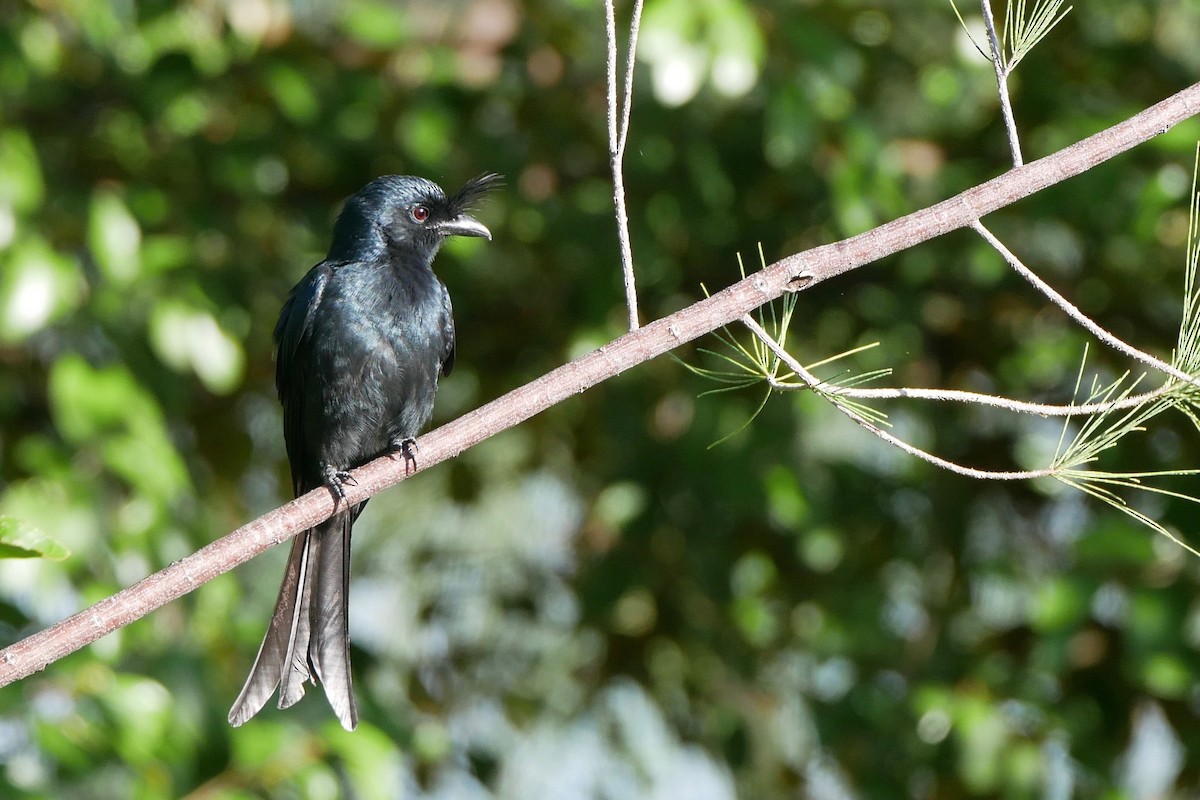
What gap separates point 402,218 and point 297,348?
1.40 feet

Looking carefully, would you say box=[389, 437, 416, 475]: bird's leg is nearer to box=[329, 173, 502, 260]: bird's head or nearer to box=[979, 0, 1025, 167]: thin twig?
box=[329, 173, 502, 260]: bird's head

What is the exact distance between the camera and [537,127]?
3.96m

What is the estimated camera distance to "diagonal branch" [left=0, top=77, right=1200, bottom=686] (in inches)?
76.7

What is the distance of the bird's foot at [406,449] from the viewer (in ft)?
8.20

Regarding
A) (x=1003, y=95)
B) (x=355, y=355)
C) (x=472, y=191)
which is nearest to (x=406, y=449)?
(x=355, y=355)

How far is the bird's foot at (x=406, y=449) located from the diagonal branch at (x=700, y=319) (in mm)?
415

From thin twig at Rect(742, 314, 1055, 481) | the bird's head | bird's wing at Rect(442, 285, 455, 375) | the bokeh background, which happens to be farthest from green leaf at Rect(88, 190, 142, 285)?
thin twig at Rect(742, 314, 1055, 481)

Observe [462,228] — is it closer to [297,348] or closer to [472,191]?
[472,191]

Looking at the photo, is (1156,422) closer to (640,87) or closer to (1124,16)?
(1124,16)

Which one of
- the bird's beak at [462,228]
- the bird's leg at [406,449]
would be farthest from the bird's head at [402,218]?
the bird's leg at [406,449]

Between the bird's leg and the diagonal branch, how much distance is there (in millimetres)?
414

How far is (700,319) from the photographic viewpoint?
6.64ft

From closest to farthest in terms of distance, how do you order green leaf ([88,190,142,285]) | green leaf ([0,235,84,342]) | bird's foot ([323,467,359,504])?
bird's foot ([323,467,359,504]), green leaf ([0,235,84,342]), green leaf ([88,190,142,285])

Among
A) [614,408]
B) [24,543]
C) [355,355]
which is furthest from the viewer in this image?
[614,408]
